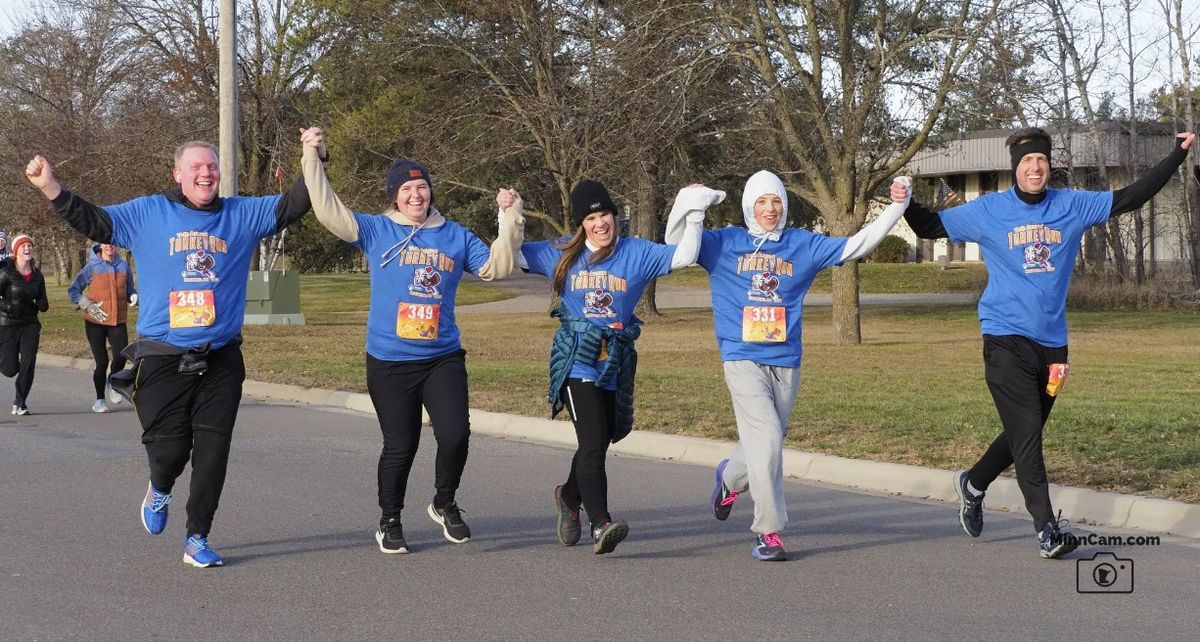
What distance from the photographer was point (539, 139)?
28922mm

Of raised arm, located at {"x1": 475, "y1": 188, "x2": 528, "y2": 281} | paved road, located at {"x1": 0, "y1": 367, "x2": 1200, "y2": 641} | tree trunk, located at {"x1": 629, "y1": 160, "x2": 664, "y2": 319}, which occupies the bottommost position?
paved road, located at {"x1": 0, "y1": 367, "x2": 1200, "y2": 641}

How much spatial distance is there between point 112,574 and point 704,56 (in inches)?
634

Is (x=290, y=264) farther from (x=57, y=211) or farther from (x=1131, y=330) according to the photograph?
(x=57, y=211)

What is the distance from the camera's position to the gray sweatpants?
698 centimetres

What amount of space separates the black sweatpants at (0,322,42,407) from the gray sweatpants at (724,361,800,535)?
30.1ft

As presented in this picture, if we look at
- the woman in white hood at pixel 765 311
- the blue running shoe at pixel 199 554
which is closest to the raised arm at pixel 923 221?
the woman in white hood at pixel 765 311

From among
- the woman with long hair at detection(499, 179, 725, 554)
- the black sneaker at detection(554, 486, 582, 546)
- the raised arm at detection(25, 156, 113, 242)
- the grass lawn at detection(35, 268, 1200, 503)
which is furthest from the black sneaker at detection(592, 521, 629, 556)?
the grass lawn at detection(35, 268, 1200, 503)

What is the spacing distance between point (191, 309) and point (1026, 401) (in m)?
3.99

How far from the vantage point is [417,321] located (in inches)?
275

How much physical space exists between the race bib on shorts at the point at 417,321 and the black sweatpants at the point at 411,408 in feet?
0.47

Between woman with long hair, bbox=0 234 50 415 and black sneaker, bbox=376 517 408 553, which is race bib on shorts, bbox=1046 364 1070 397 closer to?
black sneaker, bbox=376 517 408 553

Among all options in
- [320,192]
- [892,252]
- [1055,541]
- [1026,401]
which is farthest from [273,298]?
[892,252]

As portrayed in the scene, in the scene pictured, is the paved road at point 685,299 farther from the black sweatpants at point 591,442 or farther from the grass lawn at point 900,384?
the black sweatpants at point 591,442

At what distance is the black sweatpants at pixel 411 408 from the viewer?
7.05m
